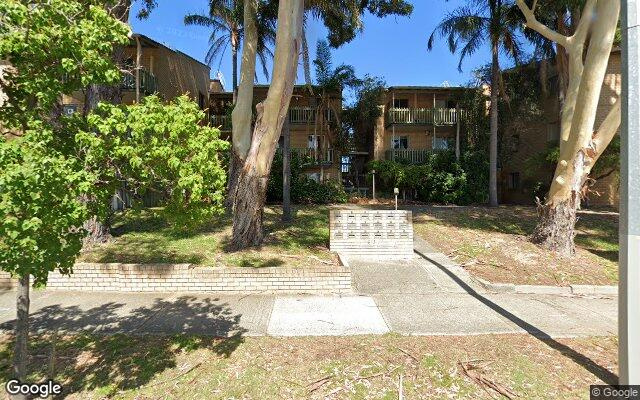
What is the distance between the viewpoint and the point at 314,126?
23422mm

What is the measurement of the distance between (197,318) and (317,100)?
18.8 m

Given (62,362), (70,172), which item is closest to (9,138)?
(70,172)

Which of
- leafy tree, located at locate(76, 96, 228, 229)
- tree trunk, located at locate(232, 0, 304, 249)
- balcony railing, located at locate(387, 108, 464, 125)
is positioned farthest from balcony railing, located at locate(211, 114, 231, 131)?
leafy tree, located at locate(76, 96, 228, 229)

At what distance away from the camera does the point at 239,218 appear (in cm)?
874

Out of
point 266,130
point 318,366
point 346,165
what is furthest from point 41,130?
point 346,165

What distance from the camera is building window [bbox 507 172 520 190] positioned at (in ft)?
80.8

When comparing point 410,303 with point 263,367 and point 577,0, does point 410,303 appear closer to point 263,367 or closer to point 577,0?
point 263,367

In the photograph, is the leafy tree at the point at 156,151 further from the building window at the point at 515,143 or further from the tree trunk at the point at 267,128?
the building window at the point at 515,143

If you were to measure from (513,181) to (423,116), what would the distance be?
24.3ft

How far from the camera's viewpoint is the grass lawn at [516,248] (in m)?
7.99

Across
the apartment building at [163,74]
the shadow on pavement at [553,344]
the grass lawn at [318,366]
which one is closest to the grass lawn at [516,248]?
the shadow on pavement at [553,344]

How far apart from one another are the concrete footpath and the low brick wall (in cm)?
19

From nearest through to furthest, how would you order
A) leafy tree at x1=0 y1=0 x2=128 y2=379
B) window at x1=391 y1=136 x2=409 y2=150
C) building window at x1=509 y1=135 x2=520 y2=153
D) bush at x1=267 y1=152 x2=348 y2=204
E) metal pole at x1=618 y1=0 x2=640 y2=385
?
leafy tree at x1=0 y1=0 x2=128 y2=379 < metal pole at x1=618 y1=0 x2=640 y2=385 < bush at x1=267 y1=152 x2=348 y2=204 < building window at x1=509 y1=135 x2=520 y2=153 < window at x1=391 y1=136 x2=409 y2=150

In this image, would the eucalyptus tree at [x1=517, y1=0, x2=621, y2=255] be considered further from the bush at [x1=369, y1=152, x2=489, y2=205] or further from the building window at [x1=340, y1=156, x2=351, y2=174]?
the building window at [x1=340, y1=156, x2=351, y2=174]
